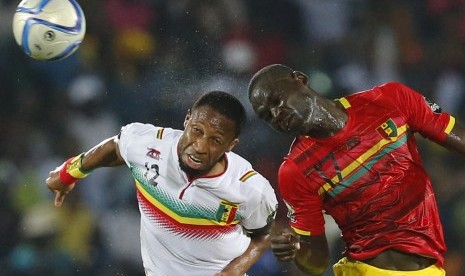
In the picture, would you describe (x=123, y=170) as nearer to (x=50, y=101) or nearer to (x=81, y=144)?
(x=81, y=144)

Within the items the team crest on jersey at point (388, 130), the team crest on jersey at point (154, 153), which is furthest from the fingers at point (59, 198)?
the team crest on jersey at point (388, 130)

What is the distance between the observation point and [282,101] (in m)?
3.30

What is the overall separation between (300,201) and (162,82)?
3.01 m

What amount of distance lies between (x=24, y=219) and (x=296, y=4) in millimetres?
2732

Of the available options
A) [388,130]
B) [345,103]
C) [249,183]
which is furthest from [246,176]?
[388,130]

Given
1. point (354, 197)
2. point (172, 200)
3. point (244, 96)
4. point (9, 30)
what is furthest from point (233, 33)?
point (354, 197)

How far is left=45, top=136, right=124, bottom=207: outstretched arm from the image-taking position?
4184mm

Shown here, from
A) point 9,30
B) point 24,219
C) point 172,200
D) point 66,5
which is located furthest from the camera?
point 9,30

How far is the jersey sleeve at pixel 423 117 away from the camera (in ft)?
11.3

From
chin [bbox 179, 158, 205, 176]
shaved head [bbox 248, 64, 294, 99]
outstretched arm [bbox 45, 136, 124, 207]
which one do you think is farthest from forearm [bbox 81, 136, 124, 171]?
shaved head [bbox 248, 64, 294, 99]

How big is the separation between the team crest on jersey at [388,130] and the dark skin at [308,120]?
16 cm

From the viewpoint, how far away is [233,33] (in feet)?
20.7

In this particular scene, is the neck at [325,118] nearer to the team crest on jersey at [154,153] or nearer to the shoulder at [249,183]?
the shoulder at [249,183]

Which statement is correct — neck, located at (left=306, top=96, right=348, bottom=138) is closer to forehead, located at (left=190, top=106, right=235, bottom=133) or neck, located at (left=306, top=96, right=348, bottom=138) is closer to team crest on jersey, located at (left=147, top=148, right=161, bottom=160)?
forehead, located at (left=190, top=106, right=235, bottom=133)
